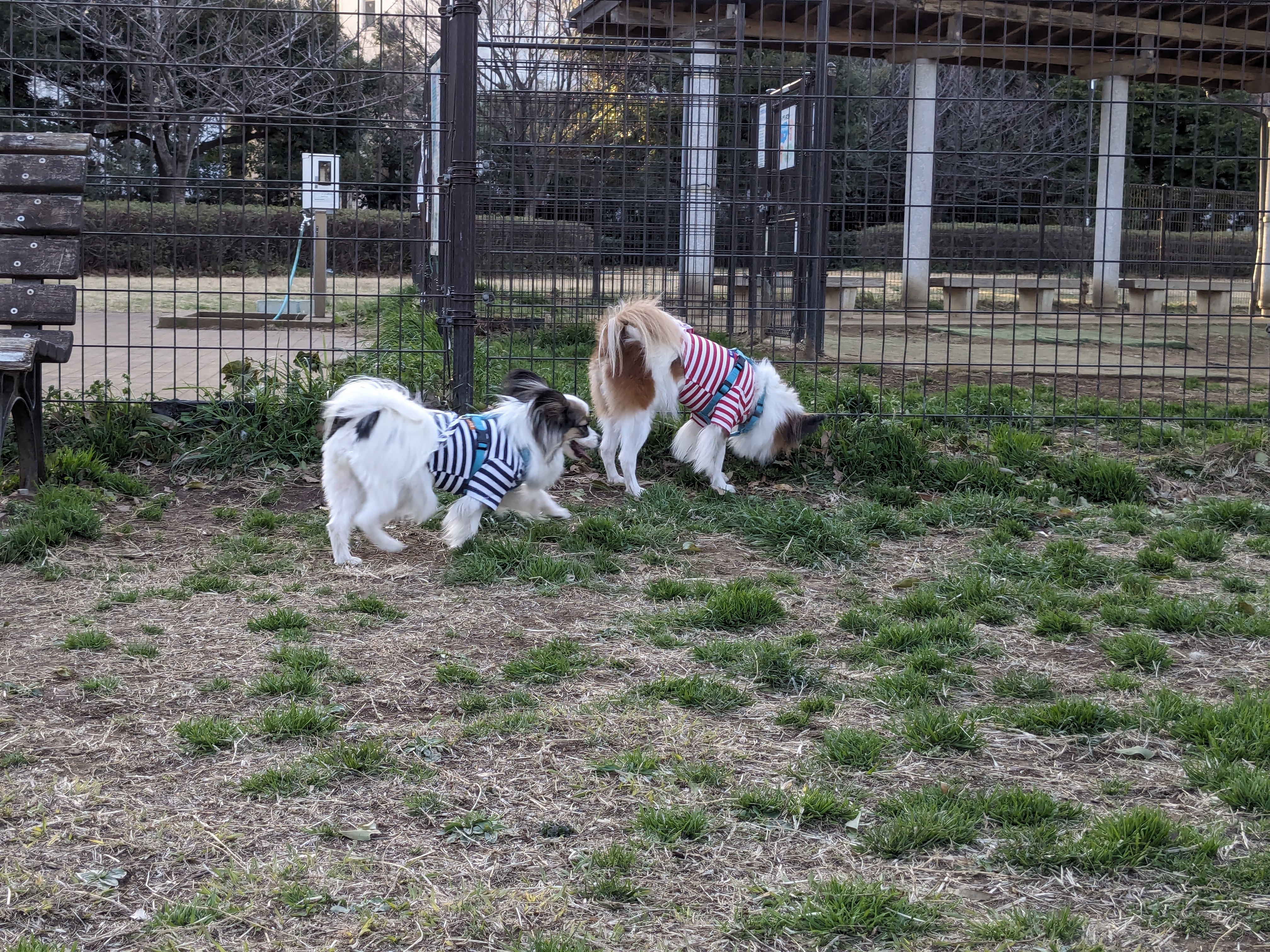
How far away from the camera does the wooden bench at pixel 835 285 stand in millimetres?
9953

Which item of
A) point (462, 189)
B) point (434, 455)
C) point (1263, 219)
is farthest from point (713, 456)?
point (1263, 219)

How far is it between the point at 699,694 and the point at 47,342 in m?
3.57

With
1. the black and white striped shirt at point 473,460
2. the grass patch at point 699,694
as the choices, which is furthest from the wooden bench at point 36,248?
the grass patch at point 699,694

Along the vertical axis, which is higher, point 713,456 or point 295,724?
point 713,456

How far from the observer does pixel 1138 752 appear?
3.14 metres

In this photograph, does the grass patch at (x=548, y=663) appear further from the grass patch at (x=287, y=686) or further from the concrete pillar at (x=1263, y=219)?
the concrete pillar at (x=1263, y=219)

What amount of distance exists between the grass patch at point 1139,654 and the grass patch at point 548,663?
5.77 feet

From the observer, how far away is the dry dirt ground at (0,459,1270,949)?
7.72 feet

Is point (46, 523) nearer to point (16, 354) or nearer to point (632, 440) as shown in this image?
point (16, 354)

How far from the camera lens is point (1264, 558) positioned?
5.04 meters

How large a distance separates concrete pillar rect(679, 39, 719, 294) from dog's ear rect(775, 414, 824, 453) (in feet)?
8.07

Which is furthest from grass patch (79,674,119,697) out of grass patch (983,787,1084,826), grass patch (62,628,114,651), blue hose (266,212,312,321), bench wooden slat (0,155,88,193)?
blue hose (266,212,312,321)

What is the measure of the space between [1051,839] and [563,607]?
2.13 m

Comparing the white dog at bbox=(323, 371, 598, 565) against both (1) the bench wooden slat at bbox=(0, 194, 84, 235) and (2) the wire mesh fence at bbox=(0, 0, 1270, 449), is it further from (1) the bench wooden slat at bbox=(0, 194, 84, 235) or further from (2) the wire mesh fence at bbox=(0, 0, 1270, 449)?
(1) the bench wooden slat at bbox=(0, 194, 84, 235)
